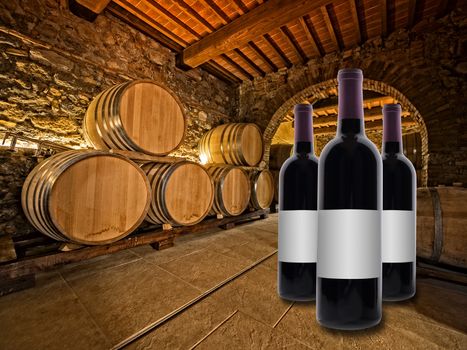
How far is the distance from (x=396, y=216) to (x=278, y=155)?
559 cm

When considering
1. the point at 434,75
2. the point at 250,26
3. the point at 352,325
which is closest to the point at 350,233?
the point at 352,325

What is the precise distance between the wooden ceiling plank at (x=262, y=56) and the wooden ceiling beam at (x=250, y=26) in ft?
2.62

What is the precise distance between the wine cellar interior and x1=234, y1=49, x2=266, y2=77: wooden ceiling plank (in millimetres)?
35

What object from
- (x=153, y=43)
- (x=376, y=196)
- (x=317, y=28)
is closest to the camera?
(x=376, y=196)

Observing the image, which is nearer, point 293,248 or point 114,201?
point 293,248

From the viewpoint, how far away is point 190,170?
288 centimetres

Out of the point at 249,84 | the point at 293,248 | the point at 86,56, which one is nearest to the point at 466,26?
the point at 249,84

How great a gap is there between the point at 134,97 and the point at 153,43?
2608 millimetres

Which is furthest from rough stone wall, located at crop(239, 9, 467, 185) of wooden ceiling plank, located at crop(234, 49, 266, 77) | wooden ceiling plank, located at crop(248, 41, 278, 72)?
wooden ceiling plank, located at crop(234, 49, 266, 77)

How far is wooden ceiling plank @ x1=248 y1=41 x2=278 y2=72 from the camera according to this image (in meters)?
4.49

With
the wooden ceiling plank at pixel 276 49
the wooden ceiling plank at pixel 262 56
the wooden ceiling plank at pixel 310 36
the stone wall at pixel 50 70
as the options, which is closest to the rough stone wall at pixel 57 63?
the stone wall at pixel 50 70

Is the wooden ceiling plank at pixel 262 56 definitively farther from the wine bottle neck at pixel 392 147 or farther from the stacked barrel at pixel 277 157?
the wine bottle neck at pixel 392 147

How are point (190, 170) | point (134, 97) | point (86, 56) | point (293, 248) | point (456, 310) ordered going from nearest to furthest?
point (293, 248) → point (456, 310) → point (134, 97) → point (190, 170) → point (86, 56)

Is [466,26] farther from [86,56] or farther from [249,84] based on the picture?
[86,56]
